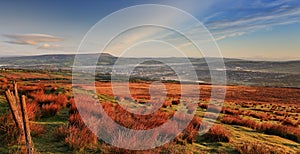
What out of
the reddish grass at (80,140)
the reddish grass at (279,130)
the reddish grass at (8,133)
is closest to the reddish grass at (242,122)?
the reddish grass at (279,130)

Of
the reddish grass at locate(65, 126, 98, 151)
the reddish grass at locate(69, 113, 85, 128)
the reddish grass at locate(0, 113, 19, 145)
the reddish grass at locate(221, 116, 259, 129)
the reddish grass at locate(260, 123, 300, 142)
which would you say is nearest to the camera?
the reddish grass at locate(0, 113, 19, 145)

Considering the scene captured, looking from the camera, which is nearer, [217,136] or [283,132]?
[217,136]

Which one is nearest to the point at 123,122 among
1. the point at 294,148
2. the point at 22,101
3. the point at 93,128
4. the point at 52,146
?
the point at 93,128

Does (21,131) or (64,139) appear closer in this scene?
(21,131)

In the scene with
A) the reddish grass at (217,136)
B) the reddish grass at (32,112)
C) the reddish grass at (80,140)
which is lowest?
the reddish grass at (217,136)

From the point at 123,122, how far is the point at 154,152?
8.24 feet

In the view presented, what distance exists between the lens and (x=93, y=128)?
23.4 ft

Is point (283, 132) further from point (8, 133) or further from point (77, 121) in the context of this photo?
point (8, 133)

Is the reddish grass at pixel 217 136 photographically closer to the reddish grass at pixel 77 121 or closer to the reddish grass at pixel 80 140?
the reddish grass at pixel 80 140

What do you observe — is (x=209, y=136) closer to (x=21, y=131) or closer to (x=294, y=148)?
(x=294, y=148)

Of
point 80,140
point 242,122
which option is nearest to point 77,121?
point 80,140

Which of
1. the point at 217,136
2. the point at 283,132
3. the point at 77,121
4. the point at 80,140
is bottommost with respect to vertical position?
the point at 283,132

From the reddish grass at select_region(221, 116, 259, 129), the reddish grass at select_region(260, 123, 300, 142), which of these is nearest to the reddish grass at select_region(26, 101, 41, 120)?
the reddish grass at select_region(221, 116, 259, 129)

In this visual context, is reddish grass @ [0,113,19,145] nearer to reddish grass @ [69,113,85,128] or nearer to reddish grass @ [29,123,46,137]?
reddish grass @ [29,123,46,137]
